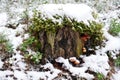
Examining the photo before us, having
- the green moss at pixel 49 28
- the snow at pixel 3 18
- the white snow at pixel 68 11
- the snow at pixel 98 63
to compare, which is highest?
the snow at pixel 3 18

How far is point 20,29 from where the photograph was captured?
19.1ft

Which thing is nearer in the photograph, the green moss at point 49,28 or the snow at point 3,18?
the green moss at point 49,28

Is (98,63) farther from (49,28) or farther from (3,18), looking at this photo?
(3,18)

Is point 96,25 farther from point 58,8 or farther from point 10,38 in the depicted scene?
point 10,38

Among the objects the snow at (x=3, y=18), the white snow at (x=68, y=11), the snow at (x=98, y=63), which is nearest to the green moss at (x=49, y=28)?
the white snow at (x=68, y=11)

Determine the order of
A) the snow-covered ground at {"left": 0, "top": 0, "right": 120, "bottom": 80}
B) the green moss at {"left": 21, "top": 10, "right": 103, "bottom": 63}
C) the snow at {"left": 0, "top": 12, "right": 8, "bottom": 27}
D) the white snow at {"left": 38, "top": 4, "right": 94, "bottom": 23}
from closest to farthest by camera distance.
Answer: the snow-covered ground at {"left": 0, "top": 0, "right": 120, "bottom": 80}, the green moss at {"left": 21, "top": 10, "right": 103, "bottom": 63}, the white snow at {"left": 38, "top": 4, "right": 94, "bottom": 23}, the snow at {"left": 0, "top": 12, "right": 8, "bottom": 27}

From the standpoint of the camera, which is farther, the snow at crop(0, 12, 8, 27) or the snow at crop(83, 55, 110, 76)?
the snow at crop(0, 12, 8, 27)

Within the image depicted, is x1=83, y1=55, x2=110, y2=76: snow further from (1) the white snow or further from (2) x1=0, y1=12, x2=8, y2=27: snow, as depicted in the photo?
(2) x1=0, y1=12, x2=8, y2=27: snow

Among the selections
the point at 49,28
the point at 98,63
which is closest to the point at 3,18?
the point at 49,28

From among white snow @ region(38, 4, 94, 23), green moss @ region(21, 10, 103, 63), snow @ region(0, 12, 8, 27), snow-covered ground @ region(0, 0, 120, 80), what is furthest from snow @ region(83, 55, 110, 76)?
snow @ region(0, 12, 8, 27)

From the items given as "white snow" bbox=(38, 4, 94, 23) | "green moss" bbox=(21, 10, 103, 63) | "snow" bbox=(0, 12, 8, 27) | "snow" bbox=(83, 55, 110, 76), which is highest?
"snow" bbox=(0, 12, 8, 27)

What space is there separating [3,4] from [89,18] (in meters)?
3.57

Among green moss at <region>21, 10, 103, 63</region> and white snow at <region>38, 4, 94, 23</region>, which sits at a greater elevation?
white snow at <region>38, 4, 94, 23</region>

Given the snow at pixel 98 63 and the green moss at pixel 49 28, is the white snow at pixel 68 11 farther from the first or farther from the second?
the snow at pixel 98 63
